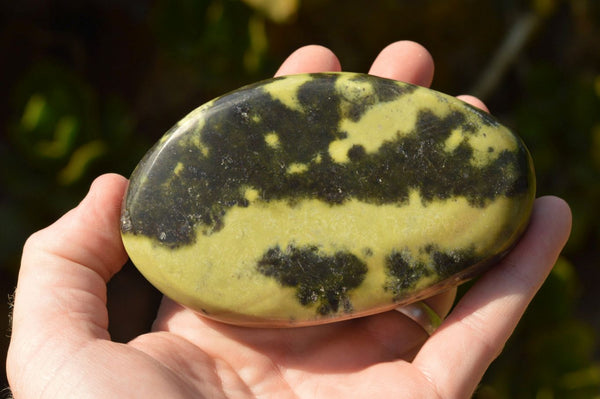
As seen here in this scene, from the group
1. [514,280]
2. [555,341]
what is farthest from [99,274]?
[555,341]

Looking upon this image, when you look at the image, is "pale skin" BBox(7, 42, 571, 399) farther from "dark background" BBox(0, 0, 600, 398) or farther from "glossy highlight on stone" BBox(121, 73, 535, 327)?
"dark background" BBox(0, 0, 600, 398)

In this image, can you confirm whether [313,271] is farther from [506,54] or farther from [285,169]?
[506,54]

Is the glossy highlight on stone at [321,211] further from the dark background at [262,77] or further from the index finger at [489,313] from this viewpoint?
the dark background at [262,77]

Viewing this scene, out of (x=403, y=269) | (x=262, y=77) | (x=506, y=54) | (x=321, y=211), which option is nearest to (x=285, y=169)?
(x=321, y=211)

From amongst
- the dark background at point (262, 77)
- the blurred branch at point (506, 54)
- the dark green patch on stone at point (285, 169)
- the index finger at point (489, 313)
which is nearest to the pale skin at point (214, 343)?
the index finger at point (489, 313)

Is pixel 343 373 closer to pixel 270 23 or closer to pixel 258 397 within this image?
pixel 258 397
